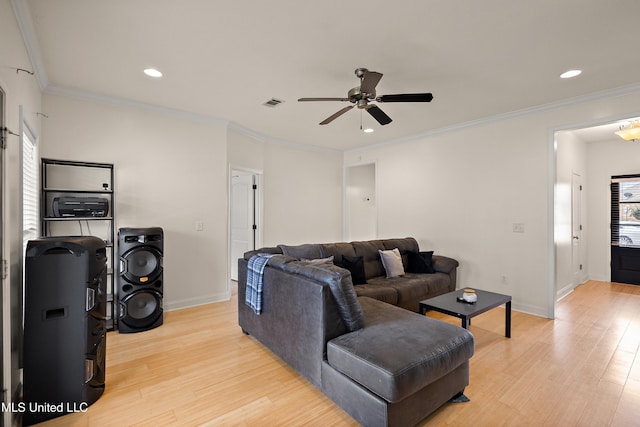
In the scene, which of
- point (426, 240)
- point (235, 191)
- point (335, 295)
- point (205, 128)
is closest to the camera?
point (335, 295)

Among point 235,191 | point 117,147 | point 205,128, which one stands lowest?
point 235,191

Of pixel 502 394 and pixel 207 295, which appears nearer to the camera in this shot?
pixel 502 394

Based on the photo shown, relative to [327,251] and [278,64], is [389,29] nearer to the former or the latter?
[278,64]

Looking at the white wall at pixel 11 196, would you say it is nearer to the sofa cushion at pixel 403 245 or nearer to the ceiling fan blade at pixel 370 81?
the ceiling fan blade at pixel 370 81

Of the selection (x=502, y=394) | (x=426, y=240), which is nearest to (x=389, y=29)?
(x=502, y=394)

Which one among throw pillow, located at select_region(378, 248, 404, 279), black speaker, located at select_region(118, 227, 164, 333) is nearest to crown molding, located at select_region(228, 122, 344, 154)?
black speaker, located at select_region(118, 227, 164, 333)

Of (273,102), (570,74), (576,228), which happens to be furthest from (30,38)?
(576,228)

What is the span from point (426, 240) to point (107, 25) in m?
4.93

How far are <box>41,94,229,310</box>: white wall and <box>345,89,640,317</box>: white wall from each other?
3310 mm

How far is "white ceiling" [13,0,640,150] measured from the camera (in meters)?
2.07

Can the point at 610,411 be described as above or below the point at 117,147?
below

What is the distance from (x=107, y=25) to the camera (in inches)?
88.2

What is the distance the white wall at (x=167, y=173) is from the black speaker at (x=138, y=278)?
51 centimetres

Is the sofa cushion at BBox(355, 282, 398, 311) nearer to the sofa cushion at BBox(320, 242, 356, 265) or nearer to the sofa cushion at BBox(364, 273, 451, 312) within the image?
the sofa cushion at BBox(364, 273, 451, 312)
